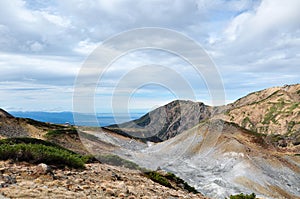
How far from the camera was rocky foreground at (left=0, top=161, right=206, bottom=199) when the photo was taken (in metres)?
9.79

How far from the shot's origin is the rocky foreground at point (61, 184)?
9.79 metres

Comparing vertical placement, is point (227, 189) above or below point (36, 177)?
below

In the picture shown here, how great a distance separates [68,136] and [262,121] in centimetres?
14831

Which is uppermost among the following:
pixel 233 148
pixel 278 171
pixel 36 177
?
pixel 36 177

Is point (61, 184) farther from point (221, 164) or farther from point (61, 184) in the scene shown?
point (221, 164)

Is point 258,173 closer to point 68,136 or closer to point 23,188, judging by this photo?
point 68,136

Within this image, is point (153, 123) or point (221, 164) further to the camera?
point (153, 123)

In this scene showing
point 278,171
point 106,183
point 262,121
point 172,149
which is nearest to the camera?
point 106,183

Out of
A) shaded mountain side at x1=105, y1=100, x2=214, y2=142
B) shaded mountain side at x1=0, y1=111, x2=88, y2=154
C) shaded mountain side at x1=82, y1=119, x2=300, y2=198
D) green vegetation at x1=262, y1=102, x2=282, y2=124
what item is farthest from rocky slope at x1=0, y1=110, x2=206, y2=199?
green vegetation at x1=262, y1=102, x2=282, y2=124

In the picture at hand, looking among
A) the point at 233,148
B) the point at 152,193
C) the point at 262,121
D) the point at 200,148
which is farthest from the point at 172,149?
the point at 262,121

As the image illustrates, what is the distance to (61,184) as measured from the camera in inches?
435

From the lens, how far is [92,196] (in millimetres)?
10469

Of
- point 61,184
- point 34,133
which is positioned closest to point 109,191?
point 61,184

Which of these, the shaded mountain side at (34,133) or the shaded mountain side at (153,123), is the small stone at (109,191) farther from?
the shaded mountain side at (34,133)
